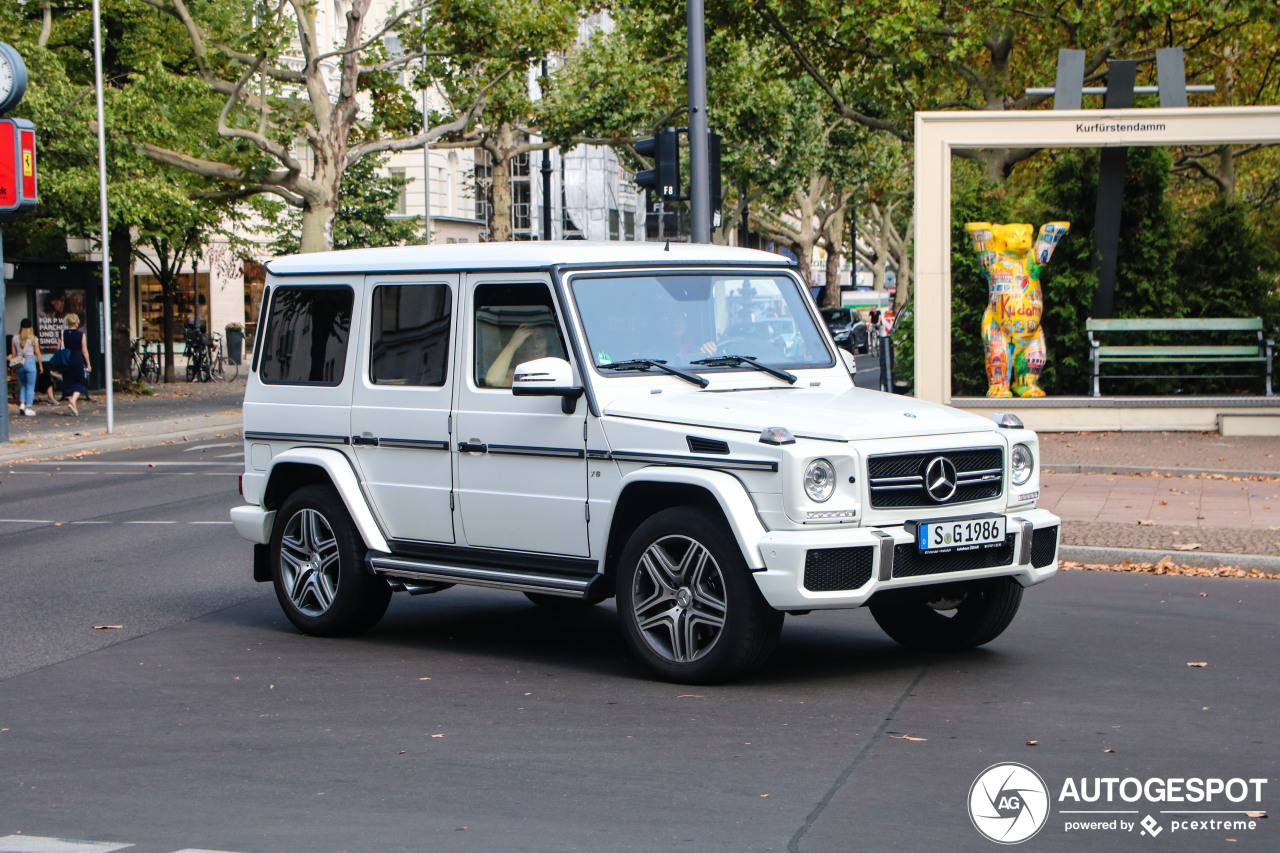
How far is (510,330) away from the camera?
7.54 m

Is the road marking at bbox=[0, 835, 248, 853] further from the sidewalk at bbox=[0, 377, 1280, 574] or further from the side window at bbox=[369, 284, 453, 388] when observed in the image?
the sidewalk at bbox=[0, 377, 1280, 574]

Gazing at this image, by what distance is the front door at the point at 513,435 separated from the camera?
7.18 metres

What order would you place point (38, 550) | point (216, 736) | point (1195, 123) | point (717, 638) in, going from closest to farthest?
1. point (216, 736)
2. point (717, 638)
3. point (38, 550)
4. point (1195, 123)

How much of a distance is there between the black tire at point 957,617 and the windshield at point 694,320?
1281mm

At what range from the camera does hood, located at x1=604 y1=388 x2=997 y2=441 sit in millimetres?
6547

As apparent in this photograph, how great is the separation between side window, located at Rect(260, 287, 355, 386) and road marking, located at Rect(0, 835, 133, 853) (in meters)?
3.73

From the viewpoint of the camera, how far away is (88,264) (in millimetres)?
33281

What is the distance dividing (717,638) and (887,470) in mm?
999

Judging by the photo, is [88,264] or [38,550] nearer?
[38,550]

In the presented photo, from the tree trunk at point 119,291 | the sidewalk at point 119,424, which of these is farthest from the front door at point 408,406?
the tree trunk at point 119,291

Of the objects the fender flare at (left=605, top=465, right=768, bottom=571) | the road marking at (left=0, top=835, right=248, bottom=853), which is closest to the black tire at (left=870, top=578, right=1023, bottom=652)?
the fender flare at (left=605, top=465, right=768, bottom=571)

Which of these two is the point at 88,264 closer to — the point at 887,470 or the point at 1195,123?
the point at 1195,123

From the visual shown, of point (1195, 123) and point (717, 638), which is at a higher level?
point (1195, 123)

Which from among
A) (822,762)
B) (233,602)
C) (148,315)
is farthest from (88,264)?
(822,762)
